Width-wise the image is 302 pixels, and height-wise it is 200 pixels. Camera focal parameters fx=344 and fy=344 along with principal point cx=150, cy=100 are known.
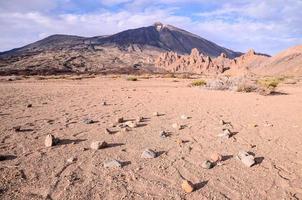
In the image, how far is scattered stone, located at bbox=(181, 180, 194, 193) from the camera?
169 inches

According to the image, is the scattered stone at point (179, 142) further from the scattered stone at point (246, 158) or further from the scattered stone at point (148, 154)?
the scattered stone at point (246, 158)

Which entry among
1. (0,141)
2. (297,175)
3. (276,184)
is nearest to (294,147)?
(297,175)

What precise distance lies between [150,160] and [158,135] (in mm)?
1538

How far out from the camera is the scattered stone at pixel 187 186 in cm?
430

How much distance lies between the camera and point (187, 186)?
4.33 meters

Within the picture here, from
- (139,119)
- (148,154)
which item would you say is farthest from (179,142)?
(139,119)

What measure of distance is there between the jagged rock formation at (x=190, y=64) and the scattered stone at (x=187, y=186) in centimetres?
7482

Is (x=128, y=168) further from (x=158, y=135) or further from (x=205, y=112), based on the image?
(x=205, y=112)

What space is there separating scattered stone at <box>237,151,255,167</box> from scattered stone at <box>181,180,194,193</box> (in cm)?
129

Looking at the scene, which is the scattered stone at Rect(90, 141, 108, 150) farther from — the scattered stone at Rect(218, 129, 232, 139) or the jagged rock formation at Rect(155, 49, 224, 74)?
the jagged rock formation at Rect(155, 49, 224, 74)

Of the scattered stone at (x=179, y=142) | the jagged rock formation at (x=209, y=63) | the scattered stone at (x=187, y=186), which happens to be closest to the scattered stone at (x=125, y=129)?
the scattered stone at (x=179, y=142)

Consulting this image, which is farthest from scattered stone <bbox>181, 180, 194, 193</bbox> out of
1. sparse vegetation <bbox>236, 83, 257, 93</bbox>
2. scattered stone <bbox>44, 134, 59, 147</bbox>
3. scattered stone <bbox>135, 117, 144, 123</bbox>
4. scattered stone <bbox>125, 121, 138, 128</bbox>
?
sparse vegetation <bbox>236, 83, 257, 93</bbox>

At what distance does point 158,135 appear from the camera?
6922 mm

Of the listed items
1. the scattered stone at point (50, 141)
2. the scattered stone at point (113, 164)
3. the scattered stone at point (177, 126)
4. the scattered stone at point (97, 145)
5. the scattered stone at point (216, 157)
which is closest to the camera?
the scattered stone at point (113, 164)
